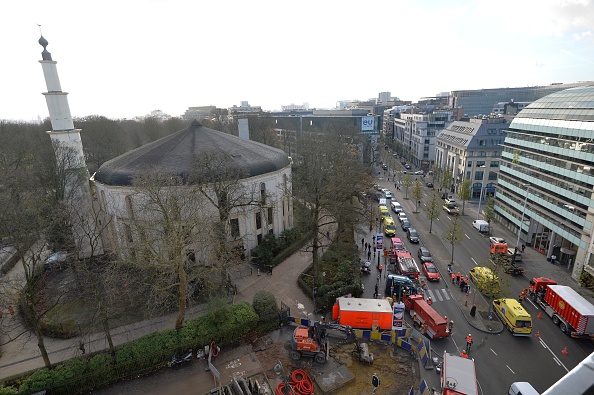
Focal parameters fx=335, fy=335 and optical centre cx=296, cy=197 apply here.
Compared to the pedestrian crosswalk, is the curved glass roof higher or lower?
higher

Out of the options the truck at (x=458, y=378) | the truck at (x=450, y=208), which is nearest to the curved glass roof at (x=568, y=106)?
the truck at (x=450, y=208)

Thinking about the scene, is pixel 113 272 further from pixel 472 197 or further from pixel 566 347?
pixel 472 197

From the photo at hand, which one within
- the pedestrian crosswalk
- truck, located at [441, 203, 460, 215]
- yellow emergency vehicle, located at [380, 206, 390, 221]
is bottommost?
the pedestrian crosswalk

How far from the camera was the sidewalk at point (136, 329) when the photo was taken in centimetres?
2466

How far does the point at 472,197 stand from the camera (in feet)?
226

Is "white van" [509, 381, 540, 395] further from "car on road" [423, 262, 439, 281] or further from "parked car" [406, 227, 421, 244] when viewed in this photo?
"parked car" [406, 227, 421, 244]

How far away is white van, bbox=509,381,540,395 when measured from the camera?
65.9 feet

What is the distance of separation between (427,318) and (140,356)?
21785 millimetres

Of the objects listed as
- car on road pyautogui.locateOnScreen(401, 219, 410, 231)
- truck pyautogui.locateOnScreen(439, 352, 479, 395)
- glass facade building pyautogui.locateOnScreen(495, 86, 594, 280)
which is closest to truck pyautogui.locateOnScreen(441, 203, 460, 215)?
glass facade building pyautogui.locateOnScreen(495, 86, 594, 280)

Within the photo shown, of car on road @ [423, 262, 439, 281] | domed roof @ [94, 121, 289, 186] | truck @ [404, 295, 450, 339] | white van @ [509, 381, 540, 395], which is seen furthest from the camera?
domed roof @ [94, 121, 289, 186]

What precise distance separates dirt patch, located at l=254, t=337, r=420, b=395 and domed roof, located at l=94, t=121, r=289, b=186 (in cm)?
1876

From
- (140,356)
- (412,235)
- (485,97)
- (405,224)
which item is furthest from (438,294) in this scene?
(485,97)

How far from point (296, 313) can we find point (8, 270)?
34.7m

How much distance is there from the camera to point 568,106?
39688 millimetres
